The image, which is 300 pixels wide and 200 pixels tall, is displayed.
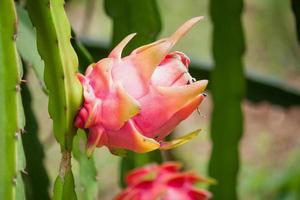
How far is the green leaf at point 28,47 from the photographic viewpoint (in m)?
0.92

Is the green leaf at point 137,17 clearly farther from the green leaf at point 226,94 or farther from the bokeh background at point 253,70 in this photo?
the bokeh background at point 253,70

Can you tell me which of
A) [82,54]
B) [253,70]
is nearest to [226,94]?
[82,54]

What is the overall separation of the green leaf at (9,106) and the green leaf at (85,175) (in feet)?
0.60

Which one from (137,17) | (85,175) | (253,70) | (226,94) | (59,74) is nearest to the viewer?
(59,74)

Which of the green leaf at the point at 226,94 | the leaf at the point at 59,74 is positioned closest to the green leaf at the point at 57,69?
the leaf at the point at 59,74

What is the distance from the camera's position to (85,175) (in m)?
0.88

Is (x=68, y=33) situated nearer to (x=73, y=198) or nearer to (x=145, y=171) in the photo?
(x=73, y=198)

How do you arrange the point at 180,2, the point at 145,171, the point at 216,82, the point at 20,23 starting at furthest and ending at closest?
1. the point at 180,2
2. the point at 216,82
3. the point at 145,171
4. the point at 20,23

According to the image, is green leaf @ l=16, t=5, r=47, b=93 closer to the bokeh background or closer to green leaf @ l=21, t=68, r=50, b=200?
green leaf @ l=21, t=68, r=50, b=200

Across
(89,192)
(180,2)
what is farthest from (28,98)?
(180,2)

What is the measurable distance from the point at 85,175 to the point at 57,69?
0.88 ft

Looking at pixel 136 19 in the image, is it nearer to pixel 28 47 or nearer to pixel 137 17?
pixel 137 17

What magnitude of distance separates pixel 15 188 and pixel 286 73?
2.91m

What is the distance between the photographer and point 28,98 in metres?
1.10
